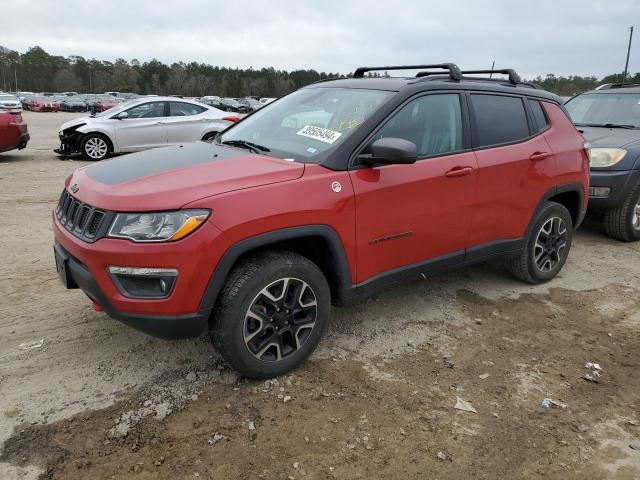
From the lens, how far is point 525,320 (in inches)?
160

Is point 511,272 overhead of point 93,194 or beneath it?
beneath

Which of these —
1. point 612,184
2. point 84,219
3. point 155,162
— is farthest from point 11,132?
point 612,184

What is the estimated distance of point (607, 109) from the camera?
23.9 feet

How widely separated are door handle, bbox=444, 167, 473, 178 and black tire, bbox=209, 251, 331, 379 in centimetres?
124

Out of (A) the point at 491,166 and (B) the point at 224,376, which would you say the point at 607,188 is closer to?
(A) the point at 491,166

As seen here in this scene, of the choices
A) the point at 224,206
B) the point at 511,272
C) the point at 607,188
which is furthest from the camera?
the point at 607,188

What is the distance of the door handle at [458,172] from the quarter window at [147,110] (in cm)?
934

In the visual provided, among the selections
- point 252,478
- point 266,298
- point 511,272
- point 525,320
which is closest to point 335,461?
point 252,478

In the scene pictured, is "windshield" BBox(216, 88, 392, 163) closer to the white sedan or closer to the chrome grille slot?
the chrome grille slot

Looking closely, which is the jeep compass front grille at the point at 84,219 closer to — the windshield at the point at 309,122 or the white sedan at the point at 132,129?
the windshield at the point at 309,122

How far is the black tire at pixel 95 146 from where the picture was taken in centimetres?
1121

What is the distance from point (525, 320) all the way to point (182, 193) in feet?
9.46

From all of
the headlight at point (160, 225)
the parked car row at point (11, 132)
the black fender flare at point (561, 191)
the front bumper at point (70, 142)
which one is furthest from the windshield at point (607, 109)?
the parked car row at point (11, 132)

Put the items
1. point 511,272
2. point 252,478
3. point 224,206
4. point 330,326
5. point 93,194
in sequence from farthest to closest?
point 511,272 → point 330,326 → point 93,194 → point 224,206 → point 252,478
